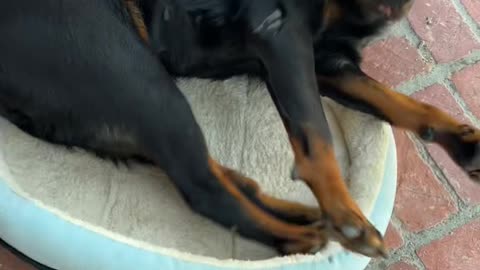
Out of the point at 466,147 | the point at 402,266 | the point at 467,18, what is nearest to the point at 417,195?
the point at 402,266

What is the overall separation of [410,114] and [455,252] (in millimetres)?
420

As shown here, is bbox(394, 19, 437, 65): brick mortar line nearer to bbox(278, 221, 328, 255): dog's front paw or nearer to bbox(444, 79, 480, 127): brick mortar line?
bbox(444, 79, 480, 127): brick mortar line

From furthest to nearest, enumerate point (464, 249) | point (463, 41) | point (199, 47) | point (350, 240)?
1. point (463, 41)
2. point (464, 249)
3. point (199, 47)
4. point (350, 240)

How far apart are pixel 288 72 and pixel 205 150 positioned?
0.21m

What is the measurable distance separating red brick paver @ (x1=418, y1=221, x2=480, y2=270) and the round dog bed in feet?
0.81

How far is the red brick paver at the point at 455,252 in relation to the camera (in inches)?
74.2

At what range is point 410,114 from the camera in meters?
1.65

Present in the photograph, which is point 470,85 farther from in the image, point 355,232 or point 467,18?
point 355,232

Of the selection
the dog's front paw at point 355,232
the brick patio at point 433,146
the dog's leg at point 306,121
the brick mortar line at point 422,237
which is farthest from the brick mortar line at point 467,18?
the dog's front paw at point 355,232

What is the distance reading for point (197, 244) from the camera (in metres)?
1.67

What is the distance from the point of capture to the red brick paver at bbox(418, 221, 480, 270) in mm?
1886

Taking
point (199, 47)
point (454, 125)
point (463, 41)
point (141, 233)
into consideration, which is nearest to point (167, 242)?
point (141, 233)

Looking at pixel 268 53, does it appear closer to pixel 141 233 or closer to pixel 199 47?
pixel 199 47

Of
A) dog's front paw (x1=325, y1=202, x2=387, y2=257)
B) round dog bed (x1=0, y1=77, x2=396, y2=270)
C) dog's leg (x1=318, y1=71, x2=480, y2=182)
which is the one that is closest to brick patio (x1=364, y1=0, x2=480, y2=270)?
round dog bed (x1=0, y1=77, x2=396, y2=270)
